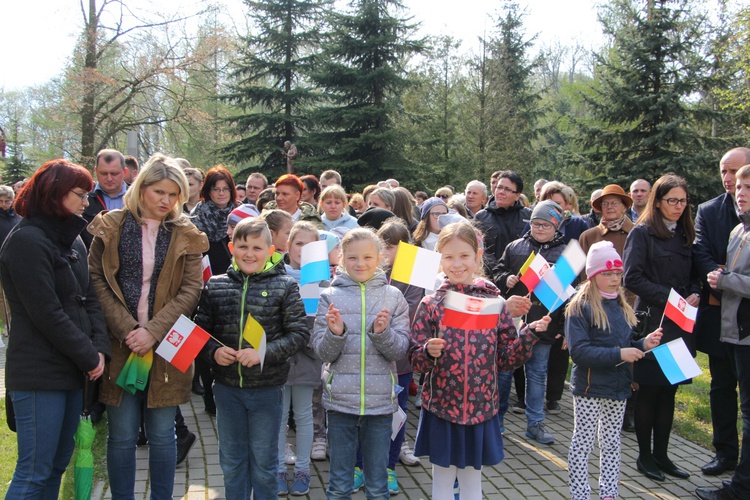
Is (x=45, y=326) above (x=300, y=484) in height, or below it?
above

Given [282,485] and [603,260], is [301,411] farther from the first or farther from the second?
[603,260]

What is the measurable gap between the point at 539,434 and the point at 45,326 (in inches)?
161

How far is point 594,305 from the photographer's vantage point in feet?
13.4

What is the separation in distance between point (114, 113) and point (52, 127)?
271 cm

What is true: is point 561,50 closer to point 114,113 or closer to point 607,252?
point 114,113

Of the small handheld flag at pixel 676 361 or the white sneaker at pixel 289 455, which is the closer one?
the small handheld flag at pixel 676 361

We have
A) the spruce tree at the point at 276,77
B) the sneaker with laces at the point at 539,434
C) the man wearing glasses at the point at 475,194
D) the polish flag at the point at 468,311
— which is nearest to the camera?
the polish flag at the point at 468,311

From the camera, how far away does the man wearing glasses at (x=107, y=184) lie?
16.9 feet

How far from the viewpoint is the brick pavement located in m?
4.18

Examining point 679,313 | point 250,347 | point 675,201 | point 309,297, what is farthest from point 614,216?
point 250,347

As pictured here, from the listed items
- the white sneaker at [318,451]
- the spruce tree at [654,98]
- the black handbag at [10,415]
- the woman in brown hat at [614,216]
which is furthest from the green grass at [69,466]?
the spruce tree at [654,98]

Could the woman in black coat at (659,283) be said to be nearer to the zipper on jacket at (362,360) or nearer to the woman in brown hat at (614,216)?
the woman in brown hat at (614,216)

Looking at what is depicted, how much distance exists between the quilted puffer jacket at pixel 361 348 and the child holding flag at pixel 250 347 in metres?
0.22

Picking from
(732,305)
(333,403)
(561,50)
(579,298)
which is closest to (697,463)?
(732,305)
